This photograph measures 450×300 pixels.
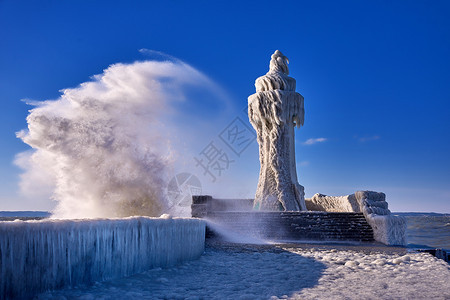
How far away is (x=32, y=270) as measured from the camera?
2893 mm

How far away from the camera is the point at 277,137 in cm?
1689

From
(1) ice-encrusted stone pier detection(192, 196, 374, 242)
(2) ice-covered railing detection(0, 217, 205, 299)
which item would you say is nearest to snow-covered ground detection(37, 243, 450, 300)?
(2) ice-covered railing detection(0, 217, 205, 299)

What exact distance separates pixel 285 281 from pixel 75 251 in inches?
95.5

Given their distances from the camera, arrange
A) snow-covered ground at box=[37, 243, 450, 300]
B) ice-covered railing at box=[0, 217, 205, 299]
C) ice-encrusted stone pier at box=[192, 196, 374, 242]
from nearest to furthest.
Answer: ice-covered railing at box=[0, 217, 205, 299] < snow-covered ground at box=[37, 243, 450, 300] < ice-encrusted stone pier at box=[192, 196, 374, 242]

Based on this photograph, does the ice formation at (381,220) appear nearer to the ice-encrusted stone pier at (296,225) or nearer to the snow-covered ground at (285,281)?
the ice-encrusted stone pier at (296,225)

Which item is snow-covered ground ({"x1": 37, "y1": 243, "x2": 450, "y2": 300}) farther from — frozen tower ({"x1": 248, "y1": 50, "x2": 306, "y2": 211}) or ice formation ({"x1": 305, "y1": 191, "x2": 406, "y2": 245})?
frozen tower ({"x1": 248, "y1": 50, "x2": 306, "y2": 211})

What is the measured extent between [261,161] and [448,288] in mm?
13271

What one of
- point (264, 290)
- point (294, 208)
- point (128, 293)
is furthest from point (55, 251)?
point (294, 208)

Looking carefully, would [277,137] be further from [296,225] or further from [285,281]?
[285,281]

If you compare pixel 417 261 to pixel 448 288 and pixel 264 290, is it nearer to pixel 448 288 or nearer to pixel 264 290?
pixel 448 288

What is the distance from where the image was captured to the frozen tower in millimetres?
16469

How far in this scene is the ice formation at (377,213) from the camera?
10250mm

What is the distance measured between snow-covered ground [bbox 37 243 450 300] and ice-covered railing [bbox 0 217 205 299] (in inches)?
5.0

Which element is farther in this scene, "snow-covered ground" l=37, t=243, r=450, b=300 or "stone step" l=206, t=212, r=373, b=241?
"stone step" l=206, t=212, r=373, b=241
